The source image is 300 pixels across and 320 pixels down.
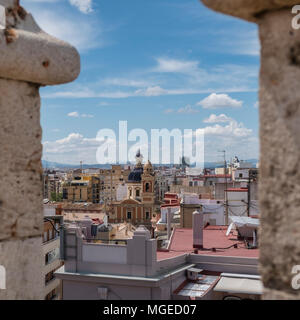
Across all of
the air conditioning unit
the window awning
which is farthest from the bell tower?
the window awning

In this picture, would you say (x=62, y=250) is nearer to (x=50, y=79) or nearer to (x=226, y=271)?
(x=226, y=271)

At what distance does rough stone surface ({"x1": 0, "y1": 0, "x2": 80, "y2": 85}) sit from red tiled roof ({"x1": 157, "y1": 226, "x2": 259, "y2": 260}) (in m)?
8.81

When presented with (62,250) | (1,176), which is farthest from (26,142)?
(62,250)

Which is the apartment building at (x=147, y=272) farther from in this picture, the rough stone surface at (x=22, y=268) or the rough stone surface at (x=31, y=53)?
the rough stone surface at (x=31, y=53)

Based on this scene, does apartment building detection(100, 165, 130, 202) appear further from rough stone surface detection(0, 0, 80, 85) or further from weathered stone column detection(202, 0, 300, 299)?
weathered stone column detection(202, 0, 300, 299)

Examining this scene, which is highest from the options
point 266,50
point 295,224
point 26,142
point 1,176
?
point 266,50

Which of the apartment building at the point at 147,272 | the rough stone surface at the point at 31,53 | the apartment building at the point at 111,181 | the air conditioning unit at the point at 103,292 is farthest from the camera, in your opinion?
the apartment building at the point at 111,181

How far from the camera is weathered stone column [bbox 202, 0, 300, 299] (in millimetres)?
1548

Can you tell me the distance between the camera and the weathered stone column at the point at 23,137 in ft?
8.29

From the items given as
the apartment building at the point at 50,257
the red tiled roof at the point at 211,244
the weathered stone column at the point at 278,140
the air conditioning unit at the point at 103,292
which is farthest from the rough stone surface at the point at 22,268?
the apartment building at the point at 50,257

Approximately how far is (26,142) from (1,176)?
0.23 metres

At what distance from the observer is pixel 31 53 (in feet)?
8.30

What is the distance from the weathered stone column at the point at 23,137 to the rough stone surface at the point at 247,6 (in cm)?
122

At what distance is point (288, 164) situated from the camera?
5.09ft
